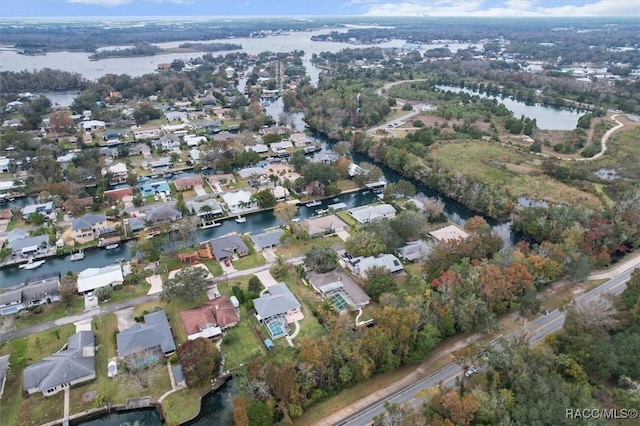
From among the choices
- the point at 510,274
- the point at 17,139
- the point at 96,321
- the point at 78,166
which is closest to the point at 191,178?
the point at 78,166

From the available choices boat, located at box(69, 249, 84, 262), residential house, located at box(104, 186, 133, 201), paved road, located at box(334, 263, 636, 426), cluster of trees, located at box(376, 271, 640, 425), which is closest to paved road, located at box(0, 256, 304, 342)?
boat, located at box(69, 249, 84, 262)

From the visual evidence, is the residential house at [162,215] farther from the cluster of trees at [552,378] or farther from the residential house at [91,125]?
the residential house at [91,125]

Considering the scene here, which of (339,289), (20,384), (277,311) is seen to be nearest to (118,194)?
(20,384)

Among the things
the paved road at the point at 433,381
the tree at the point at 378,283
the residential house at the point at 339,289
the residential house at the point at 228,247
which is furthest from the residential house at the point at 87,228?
the paved road at the point at 433,381

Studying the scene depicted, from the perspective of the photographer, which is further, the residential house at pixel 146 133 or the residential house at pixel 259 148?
the residential house at pixel 146 133

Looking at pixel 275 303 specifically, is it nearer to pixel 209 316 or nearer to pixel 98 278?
pixel 209 316

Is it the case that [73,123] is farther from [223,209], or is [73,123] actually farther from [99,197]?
[223,209]
